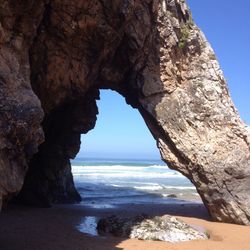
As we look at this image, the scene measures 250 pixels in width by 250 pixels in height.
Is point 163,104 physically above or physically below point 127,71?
below

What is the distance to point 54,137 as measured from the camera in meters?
19.6

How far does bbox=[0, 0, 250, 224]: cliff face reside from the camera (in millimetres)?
13734

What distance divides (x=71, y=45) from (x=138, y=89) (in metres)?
3.64

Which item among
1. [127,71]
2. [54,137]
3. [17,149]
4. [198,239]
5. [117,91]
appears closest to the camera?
[17,149]

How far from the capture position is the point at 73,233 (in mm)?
12195

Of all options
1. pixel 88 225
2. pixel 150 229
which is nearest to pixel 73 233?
pixel 88 225

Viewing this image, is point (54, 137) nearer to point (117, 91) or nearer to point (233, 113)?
point (117, 91)

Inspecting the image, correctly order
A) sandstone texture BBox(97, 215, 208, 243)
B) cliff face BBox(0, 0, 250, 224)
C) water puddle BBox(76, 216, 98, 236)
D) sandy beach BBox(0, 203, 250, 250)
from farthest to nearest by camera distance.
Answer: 1. cliff face BBox(0, 0, 250, 224)
2. water puddle BBox(76, 216, 98, 236)
3. sandstone texture BBox(97, 215, 208, 243)
4. sandy beach BBox(0, 203, 250, 250)

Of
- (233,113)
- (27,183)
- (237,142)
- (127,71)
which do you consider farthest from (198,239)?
(27,183)

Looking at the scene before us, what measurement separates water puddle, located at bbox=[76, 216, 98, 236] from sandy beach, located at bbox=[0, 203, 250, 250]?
0.60 ft

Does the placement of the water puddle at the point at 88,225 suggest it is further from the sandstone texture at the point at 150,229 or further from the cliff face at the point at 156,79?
the cliff face at the point at 156,79

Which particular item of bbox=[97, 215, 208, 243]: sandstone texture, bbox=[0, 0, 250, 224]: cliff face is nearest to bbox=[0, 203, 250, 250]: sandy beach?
bbox=[97, 215, 208, 243]: sandstone texture

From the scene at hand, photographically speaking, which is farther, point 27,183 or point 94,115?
point 94,115

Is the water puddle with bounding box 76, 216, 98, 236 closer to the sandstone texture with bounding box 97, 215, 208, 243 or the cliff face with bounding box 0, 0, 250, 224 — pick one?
the sandstone texture with bounding box 97, 215, 208, 243
